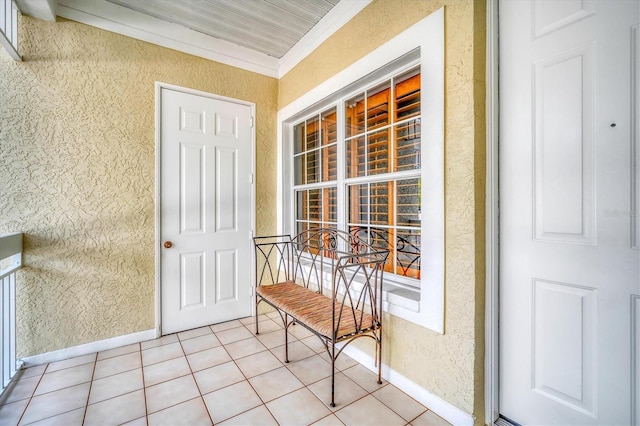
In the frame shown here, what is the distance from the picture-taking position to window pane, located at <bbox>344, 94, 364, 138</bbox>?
232 centimetres

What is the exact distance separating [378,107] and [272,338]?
218 centimetres

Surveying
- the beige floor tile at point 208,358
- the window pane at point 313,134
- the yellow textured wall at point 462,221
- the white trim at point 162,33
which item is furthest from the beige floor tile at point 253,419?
the white trim at point 162,33

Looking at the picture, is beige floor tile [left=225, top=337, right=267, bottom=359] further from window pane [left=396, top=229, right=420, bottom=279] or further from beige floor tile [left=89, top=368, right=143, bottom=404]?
window pane [left=396, top=229, right=420, bottom=279]

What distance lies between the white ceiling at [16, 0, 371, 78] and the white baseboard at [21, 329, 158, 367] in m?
2.56

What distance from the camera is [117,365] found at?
Result: 2.12m

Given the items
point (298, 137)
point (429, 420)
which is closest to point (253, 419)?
point (429, 420)

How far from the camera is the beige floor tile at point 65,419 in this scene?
5.05ft

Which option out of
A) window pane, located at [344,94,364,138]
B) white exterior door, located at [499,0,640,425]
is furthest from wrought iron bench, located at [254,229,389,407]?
window pane, located at [344,94,364,138]

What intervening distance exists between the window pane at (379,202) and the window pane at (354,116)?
1.62 ft

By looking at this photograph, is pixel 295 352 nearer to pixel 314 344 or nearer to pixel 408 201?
pixel 314 344

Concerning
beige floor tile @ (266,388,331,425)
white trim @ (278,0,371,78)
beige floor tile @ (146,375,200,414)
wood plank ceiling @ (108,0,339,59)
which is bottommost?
beige floor tile @ (146,375,200,414)

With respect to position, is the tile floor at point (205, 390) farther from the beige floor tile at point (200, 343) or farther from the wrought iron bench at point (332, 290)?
the wrought iron bench at point (332, 290)

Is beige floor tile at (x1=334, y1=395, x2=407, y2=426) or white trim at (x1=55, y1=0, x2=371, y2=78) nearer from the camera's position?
beige floor tile at (x1=334, y1=395, x2=407, y2=426)


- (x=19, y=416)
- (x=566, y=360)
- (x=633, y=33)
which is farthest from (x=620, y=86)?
(x=19, y=416)
